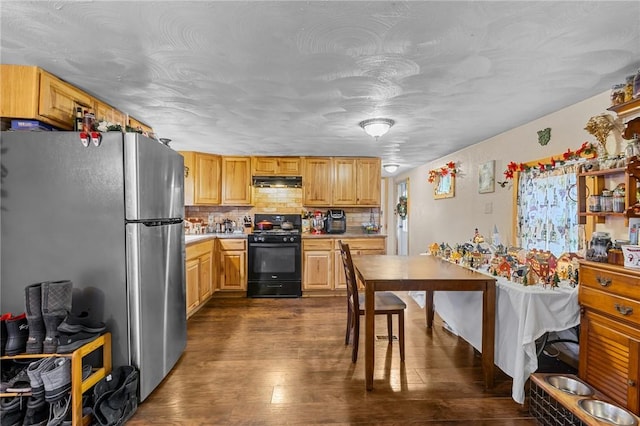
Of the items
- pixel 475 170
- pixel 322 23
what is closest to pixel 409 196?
pixel 475 170

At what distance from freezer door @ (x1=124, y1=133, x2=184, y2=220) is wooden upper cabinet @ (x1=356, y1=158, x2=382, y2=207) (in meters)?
3.02

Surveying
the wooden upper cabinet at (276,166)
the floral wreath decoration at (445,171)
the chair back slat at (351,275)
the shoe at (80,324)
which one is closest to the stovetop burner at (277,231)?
the wooden upper cabinet at (276,166)

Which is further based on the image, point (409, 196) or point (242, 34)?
point (409, 196)

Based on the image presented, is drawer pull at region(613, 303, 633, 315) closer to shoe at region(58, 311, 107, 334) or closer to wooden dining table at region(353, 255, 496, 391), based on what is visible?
wooden dining table at region(353, 255, 496, 391)

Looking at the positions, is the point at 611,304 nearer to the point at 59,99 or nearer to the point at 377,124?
the point at 377,124

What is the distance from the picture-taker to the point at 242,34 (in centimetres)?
153

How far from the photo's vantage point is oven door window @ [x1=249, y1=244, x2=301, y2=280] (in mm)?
4355

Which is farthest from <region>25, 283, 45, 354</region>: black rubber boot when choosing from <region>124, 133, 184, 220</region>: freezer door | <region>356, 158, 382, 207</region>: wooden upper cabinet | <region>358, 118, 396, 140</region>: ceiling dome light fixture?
<region>356, 158, 382, 207</region>: wooden upper cabinet

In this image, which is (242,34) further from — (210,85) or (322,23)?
(210,85)

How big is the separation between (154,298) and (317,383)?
4.17 ft

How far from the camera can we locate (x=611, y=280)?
1700 millimetres

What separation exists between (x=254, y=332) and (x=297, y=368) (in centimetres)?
88

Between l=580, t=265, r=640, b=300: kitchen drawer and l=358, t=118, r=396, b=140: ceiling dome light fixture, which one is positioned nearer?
A: l=580, t=265, r=640, b=300: kitchen drawer

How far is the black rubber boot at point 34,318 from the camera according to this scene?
5.28ft
